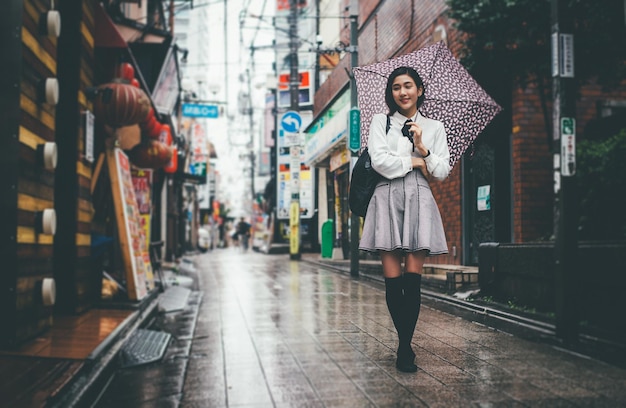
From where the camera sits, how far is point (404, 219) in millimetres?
4297

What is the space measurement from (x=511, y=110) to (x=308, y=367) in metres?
8.30

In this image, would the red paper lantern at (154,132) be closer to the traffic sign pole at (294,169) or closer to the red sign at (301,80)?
the traffic sign pole at (294,169)

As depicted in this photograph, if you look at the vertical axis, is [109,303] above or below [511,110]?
below

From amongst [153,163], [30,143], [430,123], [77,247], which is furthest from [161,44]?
[430,123]

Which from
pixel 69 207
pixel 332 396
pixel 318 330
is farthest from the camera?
pixel 69 207

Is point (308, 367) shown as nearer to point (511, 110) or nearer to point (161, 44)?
point (511, 110)

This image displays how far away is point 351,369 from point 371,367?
15 centimetres

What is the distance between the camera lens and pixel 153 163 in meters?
11.7

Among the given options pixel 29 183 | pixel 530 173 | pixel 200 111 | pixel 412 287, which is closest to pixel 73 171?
pixel 29 183

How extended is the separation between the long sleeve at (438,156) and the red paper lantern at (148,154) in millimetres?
8056

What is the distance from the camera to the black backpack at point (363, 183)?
14.5 feet

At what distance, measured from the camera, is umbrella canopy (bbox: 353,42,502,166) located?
498 centimetres

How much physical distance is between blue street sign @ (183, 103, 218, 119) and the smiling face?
19136mm

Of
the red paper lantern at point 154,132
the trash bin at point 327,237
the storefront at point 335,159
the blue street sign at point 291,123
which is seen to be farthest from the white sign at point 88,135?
the blue street sign at point 291,123
